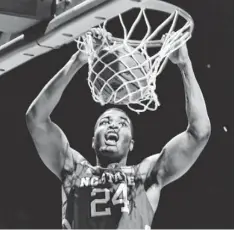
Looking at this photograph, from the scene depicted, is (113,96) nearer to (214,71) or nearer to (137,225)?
(137,225)

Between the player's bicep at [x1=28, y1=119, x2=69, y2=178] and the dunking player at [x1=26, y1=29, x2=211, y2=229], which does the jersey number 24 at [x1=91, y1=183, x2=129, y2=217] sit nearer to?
the dunking player at [x1=26, y1=29, x2=211, y2=229]

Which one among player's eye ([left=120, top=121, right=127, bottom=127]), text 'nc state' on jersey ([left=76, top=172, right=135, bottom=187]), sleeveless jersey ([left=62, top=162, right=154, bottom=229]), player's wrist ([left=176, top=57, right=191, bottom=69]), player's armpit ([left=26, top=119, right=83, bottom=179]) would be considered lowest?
sleeveless jersey ([left=62, top=162, right=154, bottom=229])

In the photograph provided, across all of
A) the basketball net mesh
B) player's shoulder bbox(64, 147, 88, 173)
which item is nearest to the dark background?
player's shoulder bbox(64, 147, 88, 173)

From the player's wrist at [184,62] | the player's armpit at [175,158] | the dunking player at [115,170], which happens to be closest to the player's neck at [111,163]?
the dunking player at [115,170]

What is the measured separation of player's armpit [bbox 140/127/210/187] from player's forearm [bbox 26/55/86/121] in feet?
1.58

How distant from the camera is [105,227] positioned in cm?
272

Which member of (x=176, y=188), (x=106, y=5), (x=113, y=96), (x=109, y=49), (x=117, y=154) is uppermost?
(x=106, y=5)

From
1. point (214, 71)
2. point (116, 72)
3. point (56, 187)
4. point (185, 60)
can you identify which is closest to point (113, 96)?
point (116, 72)

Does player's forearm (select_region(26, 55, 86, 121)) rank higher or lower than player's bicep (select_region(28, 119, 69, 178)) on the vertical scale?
higher

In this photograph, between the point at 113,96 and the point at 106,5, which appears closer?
the point at 106,5

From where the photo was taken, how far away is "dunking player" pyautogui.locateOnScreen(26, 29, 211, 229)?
2.72 metres

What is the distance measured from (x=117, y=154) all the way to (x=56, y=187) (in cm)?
105

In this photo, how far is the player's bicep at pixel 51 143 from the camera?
2.87 m

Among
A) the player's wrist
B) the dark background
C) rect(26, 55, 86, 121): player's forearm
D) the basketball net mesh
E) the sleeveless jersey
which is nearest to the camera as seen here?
the basketball net mesh
